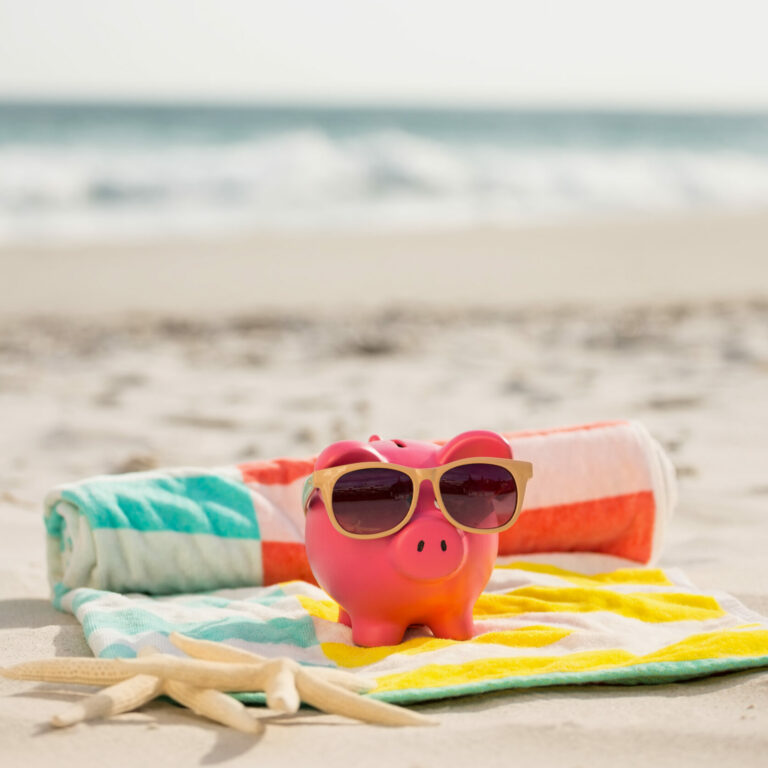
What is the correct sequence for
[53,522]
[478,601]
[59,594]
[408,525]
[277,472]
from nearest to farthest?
[408,525] < [478,601] < [59,594] < [53,522] < [277,472]

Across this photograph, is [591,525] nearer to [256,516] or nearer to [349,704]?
[256,516]

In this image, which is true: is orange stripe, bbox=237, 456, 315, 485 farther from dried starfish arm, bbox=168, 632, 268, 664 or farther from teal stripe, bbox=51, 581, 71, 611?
dried starfish arm, bbox=168, 632, 268, 664

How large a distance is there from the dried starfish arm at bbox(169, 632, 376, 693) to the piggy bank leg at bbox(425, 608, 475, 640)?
329 mm

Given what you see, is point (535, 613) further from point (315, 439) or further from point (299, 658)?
point (315, 439)

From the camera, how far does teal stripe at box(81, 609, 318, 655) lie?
229 cm

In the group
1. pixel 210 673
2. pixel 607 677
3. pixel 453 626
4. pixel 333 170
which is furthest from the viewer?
pixel 333 170

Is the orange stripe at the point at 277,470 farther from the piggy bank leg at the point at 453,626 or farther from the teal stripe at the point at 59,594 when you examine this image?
the piggy bank leg at the point at 453,626

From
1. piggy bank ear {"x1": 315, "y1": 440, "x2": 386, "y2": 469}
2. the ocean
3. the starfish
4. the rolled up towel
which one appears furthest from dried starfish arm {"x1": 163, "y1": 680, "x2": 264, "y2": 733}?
the ocean

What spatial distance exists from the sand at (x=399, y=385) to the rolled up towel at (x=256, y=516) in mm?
185

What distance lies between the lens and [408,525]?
85.9 inches

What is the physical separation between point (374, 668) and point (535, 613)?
0.48 m

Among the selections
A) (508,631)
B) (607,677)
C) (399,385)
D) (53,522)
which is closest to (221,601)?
(53,522)

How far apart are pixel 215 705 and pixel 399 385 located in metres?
3.49

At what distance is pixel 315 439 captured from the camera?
4.23 meters
